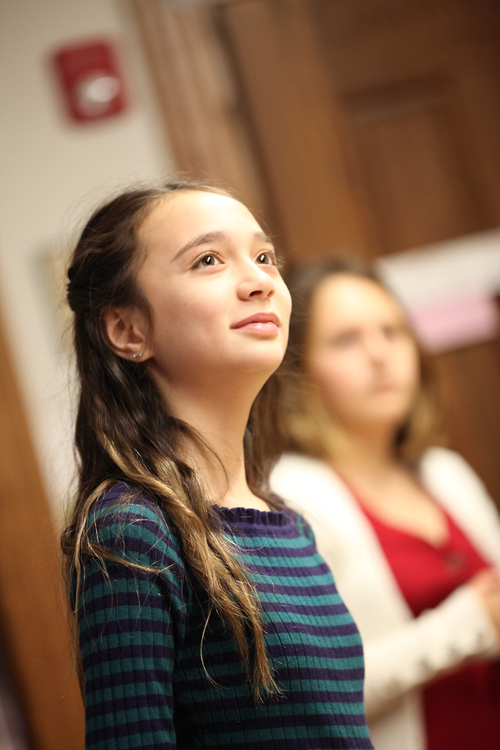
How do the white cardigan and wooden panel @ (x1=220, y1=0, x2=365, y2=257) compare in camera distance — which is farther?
wooden panel @ (x1=220, y1=0, x2=365, y2=257)

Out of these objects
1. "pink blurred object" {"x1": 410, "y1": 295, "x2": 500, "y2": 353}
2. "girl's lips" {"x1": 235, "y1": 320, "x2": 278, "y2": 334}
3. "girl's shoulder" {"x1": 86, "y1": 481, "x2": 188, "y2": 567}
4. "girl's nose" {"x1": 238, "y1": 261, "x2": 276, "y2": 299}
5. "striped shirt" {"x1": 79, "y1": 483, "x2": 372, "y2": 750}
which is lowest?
"pink blurred object" {"x1": 410, "y1": 295, "x2": 500, "y2": 353}

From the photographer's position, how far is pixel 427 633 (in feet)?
3.65

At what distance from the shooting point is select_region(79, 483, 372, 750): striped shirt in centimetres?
59

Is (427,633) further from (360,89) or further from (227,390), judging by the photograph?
(360,89)

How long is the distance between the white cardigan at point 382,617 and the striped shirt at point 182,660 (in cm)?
36

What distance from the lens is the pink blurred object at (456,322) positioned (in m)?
2.02

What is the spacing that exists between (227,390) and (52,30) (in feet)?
5.12

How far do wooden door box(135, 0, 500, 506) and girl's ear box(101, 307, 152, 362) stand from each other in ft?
4.19

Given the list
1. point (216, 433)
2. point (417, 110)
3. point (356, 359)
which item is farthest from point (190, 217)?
point (417, 110)

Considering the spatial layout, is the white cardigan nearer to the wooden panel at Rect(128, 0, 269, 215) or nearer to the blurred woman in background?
the blurred woman in background

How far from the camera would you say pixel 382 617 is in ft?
3.86

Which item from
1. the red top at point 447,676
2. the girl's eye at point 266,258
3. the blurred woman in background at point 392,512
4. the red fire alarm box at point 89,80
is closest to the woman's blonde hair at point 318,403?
the blurred woman in background at point 392,512

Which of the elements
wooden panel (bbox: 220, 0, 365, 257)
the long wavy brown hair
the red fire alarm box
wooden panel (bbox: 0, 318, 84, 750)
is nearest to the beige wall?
the red fire alarm box

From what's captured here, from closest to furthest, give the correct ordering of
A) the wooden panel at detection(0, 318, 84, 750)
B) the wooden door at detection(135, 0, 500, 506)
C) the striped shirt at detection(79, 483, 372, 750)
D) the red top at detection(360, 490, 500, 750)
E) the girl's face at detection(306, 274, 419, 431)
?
the striped shirt at detection(79, 483, 372, 750), the red top at detection(360, 490, 500, 750), the girl's face at detection(306, 274, 419, 431), the wooden panel at detection(0, 318, 84, 750), the wooden door at detection(135, 0, 500, 506)
